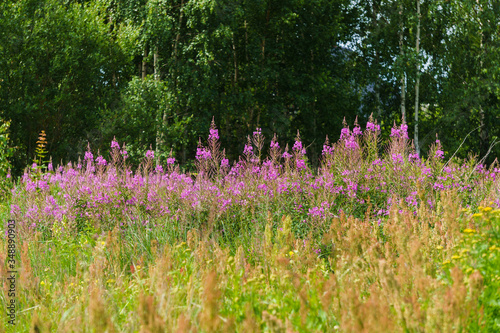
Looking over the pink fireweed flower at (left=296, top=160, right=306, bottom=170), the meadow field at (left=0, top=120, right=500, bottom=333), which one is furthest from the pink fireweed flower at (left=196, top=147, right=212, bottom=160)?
the pink fireweed flower at (left=296, top=160, right=306, bottom=170)

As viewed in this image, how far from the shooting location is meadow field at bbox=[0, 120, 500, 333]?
7.32ft

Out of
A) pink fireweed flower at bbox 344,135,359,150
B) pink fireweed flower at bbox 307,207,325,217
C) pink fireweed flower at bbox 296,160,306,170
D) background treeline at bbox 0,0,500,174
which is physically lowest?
pink fireweed flower at bbox 307,207,325,217

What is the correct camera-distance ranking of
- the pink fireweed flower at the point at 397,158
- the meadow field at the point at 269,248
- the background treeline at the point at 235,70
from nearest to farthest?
the meadow field at the point at 269,248 → the pink fireweed flower at the point at 397,158 → the background treeline at the point at 235,70

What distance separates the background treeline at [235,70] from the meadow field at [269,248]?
7080 mm

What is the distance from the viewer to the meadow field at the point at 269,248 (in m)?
2.23

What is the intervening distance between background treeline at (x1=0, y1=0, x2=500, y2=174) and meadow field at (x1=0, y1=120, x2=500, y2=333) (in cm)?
708

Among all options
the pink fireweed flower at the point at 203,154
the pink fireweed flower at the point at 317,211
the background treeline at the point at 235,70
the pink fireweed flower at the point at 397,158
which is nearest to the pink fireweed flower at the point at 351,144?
the pink fireweed flower at the point at 397,158

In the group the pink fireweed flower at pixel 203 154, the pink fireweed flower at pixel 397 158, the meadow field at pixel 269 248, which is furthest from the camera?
the pink fireweed flower at pixel 397 158

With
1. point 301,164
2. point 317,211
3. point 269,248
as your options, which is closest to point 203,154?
point 301,164

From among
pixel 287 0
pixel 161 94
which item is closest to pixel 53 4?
pixel 161 94

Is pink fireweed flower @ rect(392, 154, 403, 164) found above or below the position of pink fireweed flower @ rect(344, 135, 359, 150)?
below

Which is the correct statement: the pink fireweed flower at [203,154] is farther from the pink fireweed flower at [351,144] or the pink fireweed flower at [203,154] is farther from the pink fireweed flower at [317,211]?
the pink fireweed flower at [351,144]

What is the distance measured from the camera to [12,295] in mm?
3479

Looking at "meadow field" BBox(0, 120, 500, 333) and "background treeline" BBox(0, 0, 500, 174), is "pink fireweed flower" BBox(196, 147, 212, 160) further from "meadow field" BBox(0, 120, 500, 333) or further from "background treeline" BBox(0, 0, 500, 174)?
"background treeline" BBox(0, 0, 500, 174)
